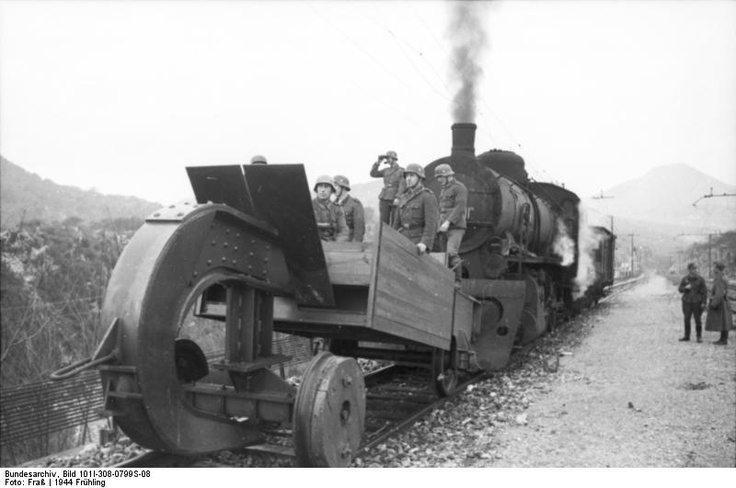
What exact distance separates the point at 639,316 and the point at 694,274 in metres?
6.09

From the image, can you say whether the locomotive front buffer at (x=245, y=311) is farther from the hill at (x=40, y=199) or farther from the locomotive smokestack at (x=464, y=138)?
the hill at (x=40, y=199)

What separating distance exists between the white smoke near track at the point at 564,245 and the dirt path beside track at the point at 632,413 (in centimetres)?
386

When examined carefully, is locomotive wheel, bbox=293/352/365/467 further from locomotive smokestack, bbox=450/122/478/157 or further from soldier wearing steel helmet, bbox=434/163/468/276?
locomotive smokestack, bbox=450/122/478/157

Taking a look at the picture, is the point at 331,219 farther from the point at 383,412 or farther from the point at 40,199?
the point at 40,199

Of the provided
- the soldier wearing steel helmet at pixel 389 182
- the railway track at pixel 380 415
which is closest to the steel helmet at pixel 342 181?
the soldier wearing steel helmet at pixel 389 182

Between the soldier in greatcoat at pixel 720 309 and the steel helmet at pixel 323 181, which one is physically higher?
the steel helmet at pixel 323 181

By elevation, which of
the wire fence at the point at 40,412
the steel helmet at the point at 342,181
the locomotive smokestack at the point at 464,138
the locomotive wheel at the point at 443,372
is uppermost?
the locomotive smokestack at the point at 464,138

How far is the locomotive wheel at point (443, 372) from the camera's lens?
6.69m

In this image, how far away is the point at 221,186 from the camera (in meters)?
3.96

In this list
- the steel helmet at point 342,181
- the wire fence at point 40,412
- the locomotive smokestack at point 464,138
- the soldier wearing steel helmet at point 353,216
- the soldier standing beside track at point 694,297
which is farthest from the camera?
the soldier standing beside track at point 694,297

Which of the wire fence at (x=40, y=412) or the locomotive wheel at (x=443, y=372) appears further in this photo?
the locomotive wheel at (x=443, y=372)

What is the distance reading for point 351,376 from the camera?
4188 mm

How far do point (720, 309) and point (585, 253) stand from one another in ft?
16.9

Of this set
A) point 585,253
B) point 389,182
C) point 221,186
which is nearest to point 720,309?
point 585,253
